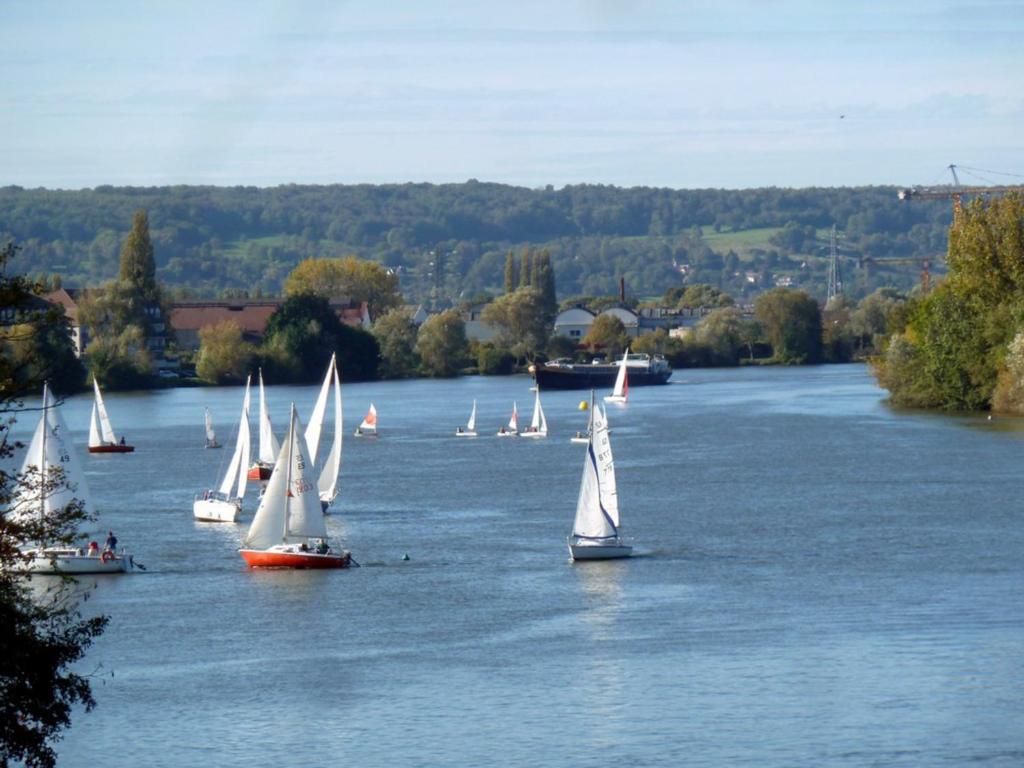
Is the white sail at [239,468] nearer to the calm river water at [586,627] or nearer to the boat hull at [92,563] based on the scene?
the calm river water at [586,627]

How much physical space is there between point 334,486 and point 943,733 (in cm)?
2534

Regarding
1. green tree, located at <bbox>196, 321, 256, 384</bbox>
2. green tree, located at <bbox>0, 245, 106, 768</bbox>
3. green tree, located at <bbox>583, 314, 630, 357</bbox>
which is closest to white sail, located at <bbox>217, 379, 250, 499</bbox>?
green tree, located at <bbox>0, 245, 106, 768</bbox>

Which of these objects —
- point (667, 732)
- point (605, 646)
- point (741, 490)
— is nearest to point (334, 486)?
point (741, 490)

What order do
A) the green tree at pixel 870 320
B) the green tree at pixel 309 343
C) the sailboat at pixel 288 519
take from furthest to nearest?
the green tree at pixel 870 320
the green tree at pixel 309 343
the sailboat at pixel 288 519

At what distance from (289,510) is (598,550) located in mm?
6587

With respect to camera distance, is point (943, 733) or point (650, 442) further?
point (650, 442)

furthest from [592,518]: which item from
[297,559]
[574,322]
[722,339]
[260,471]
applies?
[574,322]

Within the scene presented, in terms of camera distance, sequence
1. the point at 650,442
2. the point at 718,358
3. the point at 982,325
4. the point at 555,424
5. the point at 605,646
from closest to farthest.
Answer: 1. the point at 605,646
2. the point at 650,442
3. the point at 982,325
4. the point at 555,424
5. the point at 718,358

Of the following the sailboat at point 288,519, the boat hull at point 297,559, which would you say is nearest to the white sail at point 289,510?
the sailboat at point 288,519

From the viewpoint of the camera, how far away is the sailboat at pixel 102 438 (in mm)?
66500

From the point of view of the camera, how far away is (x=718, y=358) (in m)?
144

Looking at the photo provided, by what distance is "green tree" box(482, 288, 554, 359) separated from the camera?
464ft

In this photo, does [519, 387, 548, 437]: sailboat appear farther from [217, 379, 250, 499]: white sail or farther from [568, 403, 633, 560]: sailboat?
[568, 403, 633, 560]: sailboat

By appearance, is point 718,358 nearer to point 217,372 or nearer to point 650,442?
point 217,372
